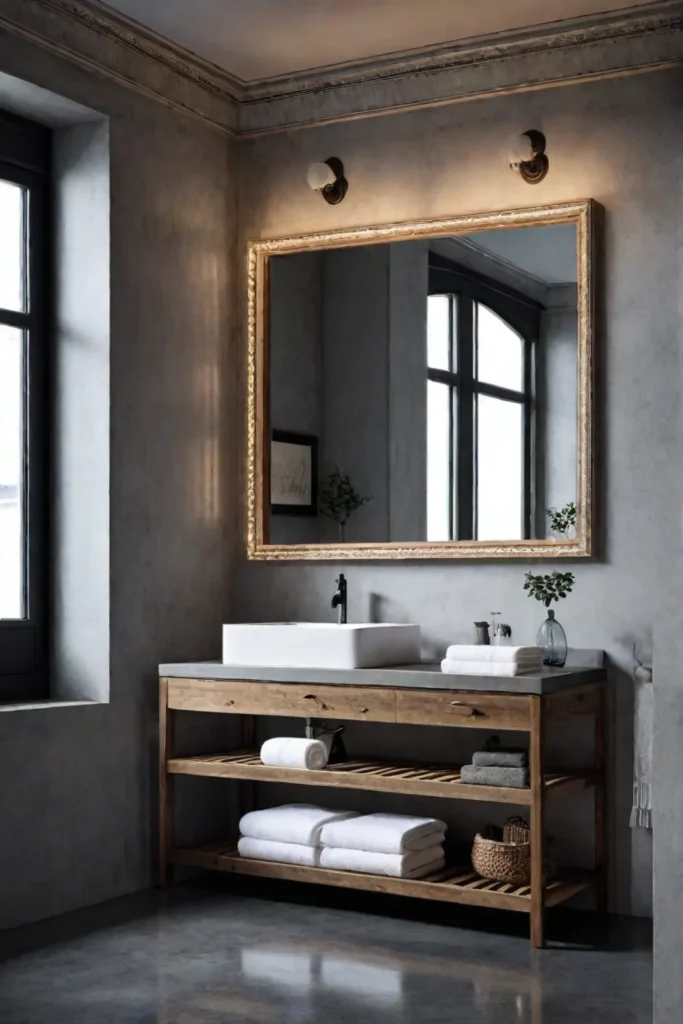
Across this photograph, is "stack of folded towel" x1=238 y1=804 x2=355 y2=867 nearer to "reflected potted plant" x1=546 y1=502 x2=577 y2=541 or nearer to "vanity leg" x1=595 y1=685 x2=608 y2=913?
"vanity leg" x1=595 y1=685 x2=608 y2=913

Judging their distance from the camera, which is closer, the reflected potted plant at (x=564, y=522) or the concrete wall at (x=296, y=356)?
the reflected potted plant at (x=564, y=522)

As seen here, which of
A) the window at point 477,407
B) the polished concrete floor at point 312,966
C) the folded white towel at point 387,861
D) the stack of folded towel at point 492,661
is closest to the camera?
the polished concrete floor at point 312,966

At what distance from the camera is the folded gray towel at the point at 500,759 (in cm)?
391

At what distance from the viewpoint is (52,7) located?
413 centimetres

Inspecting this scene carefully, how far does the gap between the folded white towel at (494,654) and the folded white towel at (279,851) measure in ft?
2.55

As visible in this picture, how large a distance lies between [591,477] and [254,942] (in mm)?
1774

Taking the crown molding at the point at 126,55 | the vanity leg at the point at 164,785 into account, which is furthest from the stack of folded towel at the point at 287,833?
the crown molding at the point at 126,55

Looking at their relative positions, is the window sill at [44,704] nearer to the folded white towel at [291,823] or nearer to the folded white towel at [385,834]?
the folded white towel at [291,823]

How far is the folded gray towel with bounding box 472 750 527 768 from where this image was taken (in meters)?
3.91

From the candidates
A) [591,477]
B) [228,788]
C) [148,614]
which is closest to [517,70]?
[591,477]

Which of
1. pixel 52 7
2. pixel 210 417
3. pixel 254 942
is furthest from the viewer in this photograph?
pixel 210 417

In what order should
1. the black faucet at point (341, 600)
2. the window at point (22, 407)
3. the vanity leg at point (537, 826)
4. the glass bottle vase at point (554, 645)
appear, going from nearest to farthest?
1. the vanity leg at point (537, 826)
2. the glass bottle vase at point (554, 645)
3. the window at point (22, 407)
4. the black faucet at point (341, 600)

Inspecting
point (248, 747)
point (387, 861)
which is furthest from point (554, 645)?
point (248, 747)

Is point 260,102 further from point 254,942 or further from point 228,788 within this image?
point 254,942
